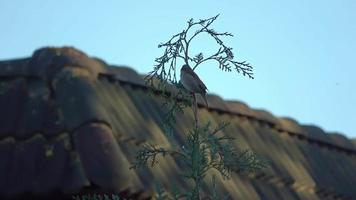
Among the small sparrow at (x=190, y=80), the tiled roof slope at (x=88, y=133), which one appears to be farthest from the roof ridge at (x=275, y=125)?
the small sparrow at (x=190, y=80)

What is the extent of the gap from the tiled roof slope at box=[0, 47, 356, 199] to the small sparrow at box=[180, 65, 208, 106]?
237 centimetres

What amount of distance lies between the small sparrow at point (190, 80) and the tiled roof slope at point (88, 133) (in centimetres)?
237

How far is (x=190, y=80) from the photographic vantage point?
402 cm

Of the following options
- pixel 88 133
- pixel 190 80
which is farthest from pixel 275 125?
pixel 190 80

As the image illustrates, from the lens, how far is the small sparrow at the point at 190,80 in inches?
157

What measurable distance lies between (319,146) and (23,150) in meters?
6.03

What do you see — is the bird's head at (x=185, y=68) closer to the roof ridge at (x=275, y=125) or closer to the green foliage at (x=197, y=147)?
the green foliage at (x=197, y=147)

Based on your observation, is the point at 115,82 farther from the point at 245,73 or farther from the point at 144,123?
the point at 245,73

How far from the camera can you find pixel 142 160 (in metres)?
3.78

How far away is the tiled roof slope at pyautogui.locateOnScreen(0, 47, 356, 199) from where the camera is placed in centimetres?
653

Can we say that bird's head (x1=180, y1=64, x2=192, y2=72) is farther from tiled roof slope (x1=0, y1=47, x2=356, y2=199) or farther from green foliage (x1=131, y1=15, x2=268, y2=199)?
tiled roof slope (x1=0, y1=47, x2=356, y2=199)

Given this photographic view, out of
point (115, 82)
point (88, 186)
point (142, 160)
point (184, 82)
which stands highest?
point (115, 82)

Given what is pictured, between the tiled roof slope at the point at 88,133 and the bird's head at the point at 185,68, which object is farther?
the tiled roof slope at the point at 88,133

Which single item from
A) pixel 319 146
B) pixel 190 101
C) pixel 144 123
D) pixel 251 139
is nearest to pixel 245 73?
pixel 190 101
